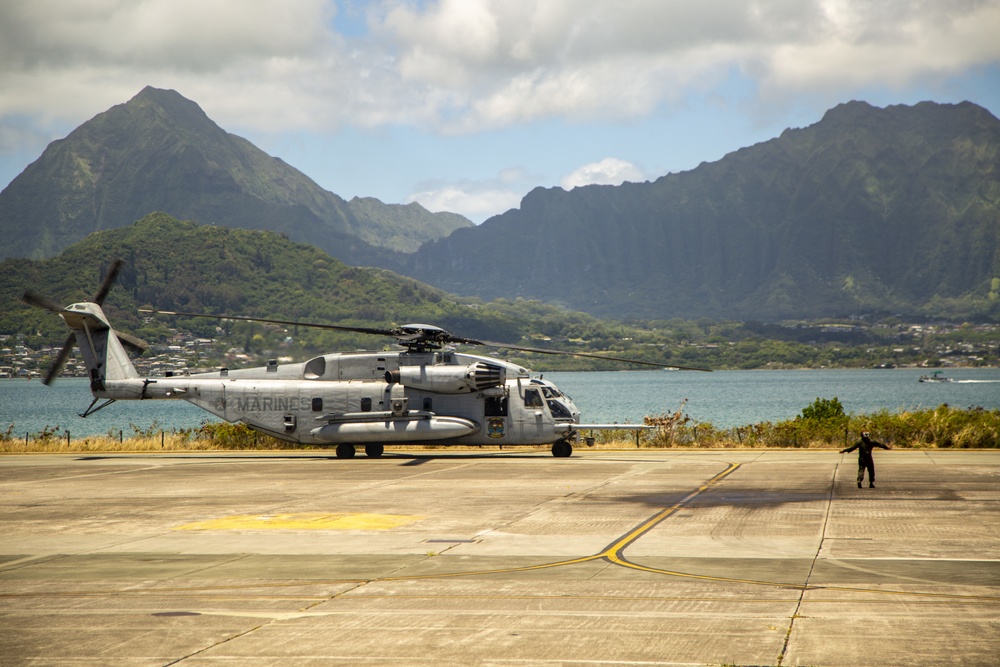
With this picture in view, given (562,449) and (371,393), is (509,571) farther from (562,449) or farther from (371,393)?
(371,393)

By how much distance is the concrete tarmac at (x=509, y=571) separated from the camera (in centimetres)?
934

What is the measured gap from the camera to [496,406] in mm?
30891

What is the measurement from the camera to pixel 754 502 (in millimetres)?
19234

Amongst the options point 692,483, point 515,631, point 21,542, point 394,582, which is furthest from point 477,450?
point 515,631

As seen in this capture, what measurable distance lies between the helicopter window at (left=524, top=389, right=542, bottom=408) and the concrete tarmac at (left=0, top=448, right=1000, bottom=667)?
6.59 metres

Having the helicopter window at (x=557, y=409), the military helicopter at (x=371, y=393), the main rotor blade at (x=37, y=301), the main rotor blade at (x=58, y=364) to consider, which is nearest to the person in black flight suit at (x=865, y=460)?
the military helicopter at (x=371, y=393)

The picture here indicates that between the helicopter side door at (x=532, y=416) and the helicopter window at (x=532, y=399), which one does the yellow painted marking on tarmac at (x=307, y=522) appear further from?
the helicopter window at (x=532, y=399)

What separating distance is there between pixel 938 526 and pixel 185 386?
2375cm

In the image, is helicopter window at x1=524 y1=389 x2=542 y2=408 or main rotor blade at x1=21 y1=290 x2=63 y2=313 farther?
helicopter window at x1=524 y1=389 x2=542 y2=408

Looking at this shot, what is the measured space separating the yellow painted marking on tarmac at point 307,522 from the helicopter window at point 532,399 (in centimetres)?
1269

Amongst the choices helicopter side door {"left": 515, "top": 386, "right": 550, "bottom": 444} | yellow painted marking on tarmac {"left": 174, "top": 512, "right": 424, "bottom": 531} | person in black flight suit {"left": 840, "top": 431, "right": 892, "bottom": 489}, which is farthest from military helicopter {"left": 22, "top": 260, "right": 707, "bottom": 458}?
yellow painted marking on tarmac {"left": 174, "top": 512, "right": 424, "bottom": 531}

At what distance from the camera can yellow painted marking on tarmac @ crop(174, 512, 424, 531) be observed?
56.1 feet

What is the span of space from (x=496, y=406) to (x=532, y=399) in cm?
115

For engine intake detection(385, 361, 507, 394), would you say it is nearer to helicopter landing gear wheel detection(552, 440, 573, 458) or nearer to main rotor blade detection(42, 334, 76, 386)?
helicopter landing gear wheel detection(552, 440, 573, 458)
